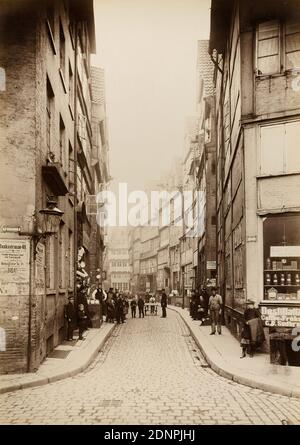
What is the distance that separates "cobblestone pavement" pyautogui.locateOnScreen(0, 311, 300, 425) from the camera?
8.23 meters

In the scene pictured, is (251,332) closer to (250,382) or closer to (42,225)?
(250,382)

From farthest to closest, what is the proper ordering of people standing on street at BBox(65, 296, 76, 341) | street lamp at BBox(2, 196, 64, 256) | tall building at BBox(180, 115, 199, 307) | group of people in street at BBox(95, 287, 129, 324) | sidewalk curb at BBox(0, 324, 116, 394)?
tall building at BBox(180, 115, 199, 307) → group of people in street at BBox(95, 287, 129, 324) → people standing on street at BBox(65, 296, 76, 341) → street lamp at BBox(2, 196, 64, 256) → sidewalk curb at BBox(0, 324, 116, 394)

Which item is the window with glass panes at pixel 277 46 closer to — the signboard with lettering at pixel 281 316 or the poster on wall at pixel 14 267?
the signboard with lettering at pixel 281 316

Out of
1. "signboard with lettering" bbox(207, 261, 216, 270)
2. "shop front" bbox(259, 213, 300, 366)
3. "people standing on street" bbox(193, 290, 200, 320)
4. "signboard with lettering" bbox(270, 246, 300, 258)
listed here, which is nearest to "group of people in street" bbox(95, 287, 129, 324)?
"people standing on street" bbox(193, 290, 200, 320)

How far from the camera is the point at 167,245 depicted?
7331 centimetres

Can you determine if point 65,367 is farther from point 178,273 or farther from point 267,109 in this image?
point 178,273

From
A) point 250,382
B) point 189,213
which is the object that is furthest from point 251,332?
point 189,213

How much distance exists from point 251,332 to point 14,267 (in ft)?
20.2

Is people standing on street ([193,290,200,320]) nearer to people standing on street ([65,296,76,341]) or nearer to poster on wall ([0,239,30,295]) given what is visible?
people standing on street ([65,296,76,341])

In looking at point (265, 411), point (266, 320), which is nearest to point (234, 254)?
point (266, 320)

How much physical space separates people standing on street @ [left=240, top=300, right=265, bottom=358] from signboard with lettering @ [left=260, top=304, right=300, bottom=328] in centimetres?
42

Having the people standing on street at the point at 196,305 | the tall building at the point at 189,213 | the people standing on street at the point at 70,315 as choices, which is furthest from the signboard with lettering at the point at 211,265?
the people standing on street at the point at 70,315

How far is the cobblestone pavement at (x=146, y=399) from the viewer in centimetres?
823

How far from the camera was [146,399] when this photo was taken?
9.59m
